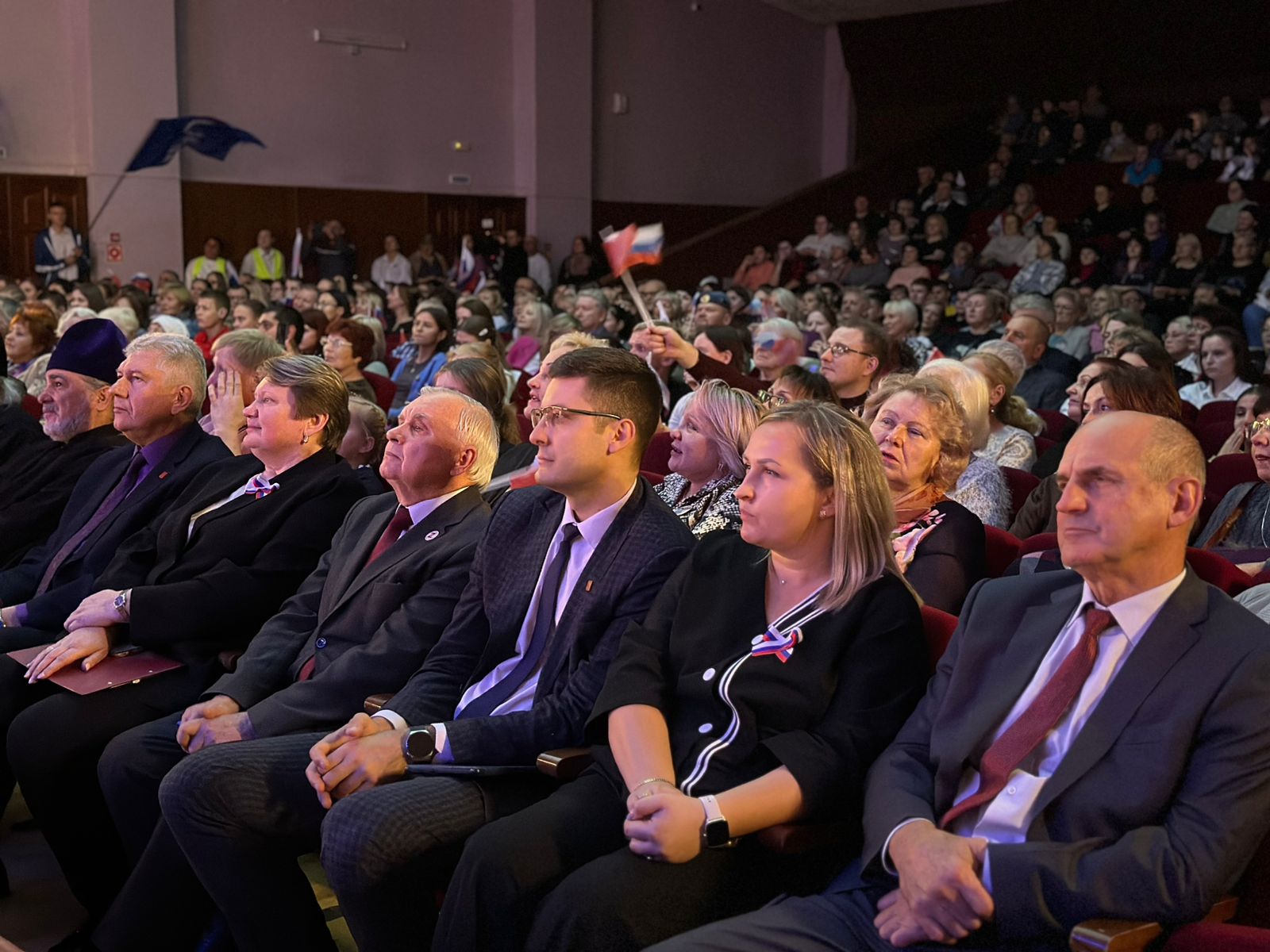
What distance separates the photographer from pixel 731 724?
2068mm

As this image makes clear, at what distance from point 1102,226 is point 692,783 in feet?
37.4

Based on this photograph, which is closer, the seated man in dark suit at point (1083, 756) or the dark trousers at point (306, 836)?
the seated man in dark suit at point (1083, 756)

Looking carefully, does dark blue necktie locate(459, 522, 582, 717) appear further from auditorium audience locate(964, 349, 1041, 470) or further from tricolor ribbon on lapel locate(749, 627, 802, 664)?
auditorium audience locate(964, 349, 1041, 470)

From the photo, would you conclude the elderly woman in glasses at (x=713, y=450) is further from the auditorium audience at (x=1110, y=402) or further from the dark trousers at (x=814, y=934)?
the dark trousers at (x=814, y=934)

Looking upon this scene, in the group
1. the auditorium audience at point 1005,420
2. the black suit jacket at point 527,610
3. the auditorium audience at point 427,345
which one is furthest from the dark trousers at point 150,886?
the auditorium audience at point 427,345

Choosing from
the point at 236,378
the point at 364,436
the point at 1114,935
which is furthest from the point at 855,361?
the point at 1114,935

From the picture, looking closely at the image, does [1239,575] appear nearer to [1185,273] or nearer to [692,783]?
[692,783]

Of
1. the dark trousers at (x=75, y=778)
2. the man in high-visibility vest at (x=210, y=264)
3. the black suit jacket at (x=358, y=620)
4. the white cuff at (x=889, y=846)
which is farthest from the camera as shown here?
the man in high-visibility vest at (x=210, y=264)

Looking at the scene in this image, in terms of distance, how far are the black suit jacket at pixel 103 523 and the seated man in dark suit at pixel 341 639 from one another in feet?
2.38

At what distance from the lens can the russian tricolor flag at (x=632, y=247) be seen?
13.9 feet

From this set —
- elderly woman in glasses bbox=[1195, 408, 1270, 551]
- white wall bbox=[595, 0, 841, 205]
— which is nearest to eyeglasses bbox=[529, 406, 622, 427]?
elderly woman in glasses bbox=[1195, 408, 1270, 551]

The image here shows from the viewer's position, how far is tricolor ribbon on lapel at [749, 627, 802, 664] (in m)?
2.06

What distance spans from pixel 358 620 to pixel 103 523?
116 cm

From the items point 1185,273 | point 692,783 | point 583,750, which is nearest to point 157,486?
point 583,750
